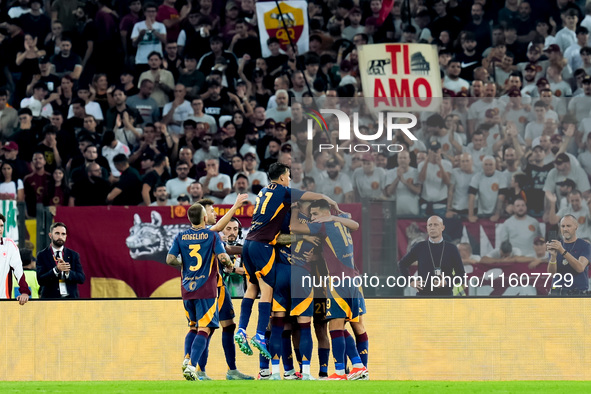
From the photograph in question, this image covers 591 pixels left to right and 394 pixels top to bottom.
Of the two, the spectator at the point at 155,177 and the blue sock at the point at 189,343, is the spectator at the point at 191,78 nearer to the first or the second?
the spectator at the point at 155,177

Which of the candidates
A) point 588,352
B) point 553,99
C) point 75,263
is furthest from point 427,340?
point 75,263

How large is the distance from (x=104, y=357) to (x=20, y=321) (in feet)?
3.28

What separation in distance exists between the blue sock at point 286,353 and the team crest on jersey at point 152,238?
2.77 metres

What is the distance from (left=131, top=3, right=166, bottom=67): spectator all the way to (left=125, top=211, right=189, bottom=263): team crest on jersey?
5.53 m

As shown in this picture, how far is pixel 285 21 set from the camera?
59.7 feet

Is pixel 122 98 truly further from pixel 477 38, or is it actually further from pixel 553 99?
pixel 553 99

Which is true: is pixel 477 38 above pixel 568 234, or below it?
above

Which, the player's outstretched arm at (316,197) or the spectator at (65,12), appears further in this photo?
the spectator at (65,12)

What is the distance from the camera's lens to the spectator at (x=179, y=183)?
15.5 m

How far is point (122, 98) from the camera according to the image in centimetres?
1783

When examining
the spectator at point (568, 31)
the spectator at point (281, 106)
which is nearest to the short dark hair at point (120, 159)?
the spectator at point (281, 106)

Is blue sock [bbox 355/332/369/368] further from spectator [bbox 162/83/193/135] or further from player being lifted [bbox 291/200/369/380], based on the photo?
spectator [bbox 162/83/193/135]

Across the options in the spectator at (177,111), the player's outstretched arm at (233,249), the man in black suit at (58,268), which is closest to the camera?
the player's outstretched arm at (233,249)

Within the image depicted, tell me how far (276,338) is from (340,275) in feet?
2.92
